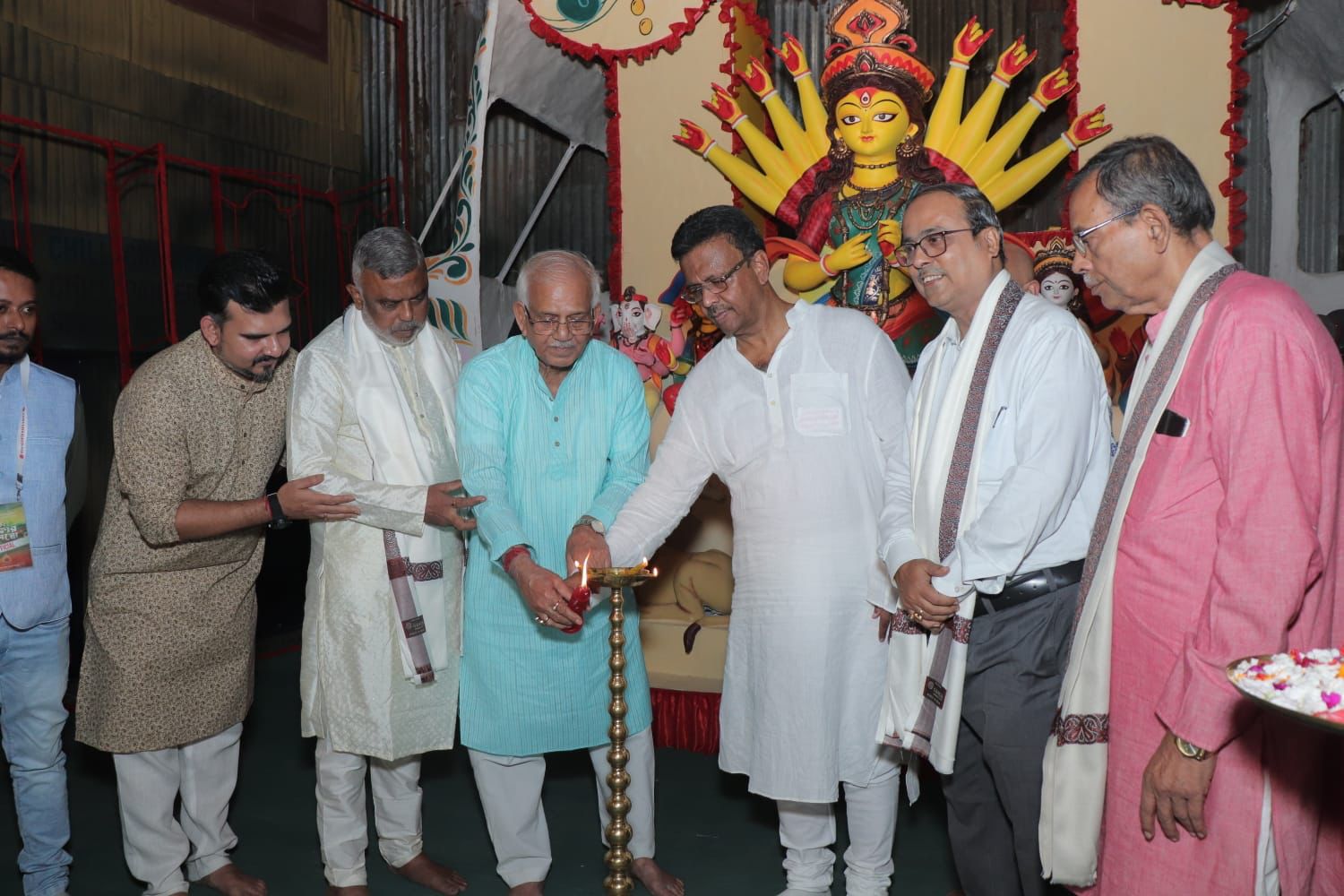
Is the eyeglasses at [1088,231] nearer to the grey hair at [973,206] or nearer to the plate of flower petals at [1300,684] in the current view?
the grey hair at [973,206]

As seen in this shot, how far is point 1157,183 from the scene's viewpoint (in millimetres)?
1909

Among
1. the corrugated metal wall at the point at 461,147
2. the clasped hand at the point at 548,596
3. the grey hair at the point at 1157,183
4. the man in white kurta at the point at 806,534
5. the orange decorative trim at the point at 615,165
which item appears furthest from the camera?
the corrugated metal wall at the point at 461,147

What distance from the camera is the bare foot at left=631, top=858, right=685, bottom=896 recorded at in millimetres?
3180

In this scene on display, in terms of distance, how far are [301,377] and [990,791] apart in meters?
2.09

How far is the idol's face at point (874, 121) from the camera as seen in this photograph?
4676mm

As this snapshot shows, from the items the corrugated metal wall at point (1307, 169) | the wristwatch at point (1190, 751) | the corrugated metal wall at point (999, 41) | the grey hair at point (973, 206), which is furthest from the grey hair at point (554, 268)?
the corrugated metal wall at point (1307, 169)

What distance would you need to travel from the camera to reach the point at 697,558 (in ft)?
15.4

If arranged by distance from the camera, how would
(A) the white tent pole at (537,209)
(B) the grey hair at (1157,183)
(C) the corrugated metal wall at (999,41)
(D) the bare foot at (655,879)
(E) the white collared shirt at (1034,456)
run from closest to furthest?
(B) the grey hair at (1157,183)
(E) the white collared shirt at (1034,456)
(D) the bare foot at (655,879)
(C) the corrugated metal wall at (999,41)
(A) the white tent pole at (537,209)

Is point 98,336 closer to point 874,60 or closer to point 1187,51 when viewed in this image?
point 874,60

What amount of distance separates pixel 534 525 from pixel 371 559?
483 millimetres

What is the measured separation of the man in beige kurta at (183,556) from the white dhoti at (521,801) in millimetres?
755

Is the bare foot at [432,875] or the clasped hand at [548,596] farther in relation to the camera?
the bare foot at [432,875]

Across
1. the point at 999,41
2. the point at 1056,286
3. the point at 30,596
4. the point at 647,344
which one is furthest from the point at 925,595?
the point at 999,41

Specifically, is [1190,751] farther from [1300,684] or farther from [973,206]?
[973,206]
